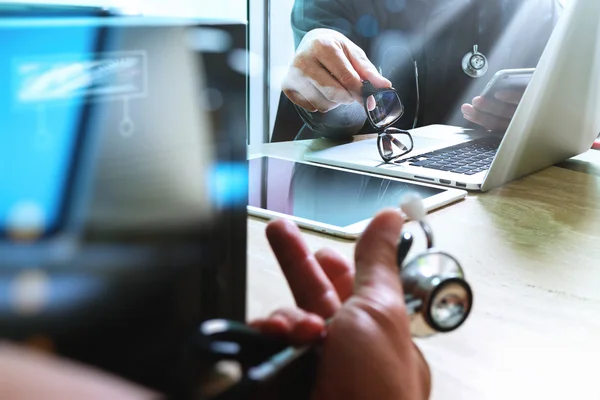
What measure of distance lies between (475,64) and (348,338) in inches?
60.3

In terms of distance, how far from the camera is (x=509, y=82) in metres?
0.98

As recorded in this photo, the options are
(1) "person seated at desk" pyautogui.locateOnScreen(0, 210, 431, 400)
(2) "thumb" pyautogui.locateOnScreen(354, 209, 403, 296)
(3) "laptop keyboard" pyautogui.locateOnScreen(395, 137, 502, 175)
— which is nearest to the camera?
(1) "person seated at desk" pyautogui.locateOnScreen(0, 210, 431, 400)

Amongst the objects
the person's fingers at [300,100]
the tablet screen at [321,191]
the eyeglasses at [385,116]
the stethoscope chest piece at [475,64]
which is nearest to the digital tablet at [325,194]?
the tablet screen at [321,191]

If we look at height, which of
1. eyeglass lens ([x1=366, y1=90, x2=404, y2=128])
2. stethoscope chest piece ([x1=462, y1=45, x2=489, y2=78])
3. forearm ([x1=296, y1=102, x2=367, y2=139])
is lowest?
forearm ([x1=296, y1=102, x2=367, y2=139])

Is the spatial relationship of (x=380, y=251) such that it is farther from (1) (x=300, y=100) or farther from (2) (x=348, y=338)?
(1) (x=300, y=100)

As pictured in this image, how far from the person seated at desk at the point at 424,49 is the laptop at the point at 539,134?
13 cm

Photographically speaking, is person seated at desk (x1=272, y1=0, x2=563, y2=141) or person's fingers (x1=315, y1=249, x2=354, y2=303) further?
person seated at desk (x1=272, y1=0, x2=563, y2=141)

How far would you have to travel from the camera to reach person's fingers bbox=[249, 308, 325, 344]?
0.87 feet

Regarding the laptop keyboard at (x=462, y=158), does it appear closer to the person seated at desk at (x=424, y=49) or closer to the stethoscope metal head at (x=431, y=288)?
the person seated at desk at (x=424, y=49)

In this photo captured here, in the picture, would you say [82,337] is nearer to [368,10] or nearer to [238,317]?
[238,317]

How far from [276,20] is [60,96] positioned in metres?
1.83

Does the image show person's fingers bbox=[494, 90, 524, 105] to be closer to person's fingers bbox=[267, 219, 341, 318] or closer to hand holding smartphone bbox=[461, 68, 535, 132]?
hand holding smartphone bbox=[461, 68, 535, 132]

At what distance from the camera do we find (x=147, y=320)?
0.24 m

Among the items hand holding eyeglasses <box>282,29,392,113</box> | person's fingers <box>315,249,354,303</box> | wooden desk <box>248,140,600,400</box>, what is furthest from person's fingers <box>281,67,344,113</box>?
person's fingers <box>315,249,354,303</box>
